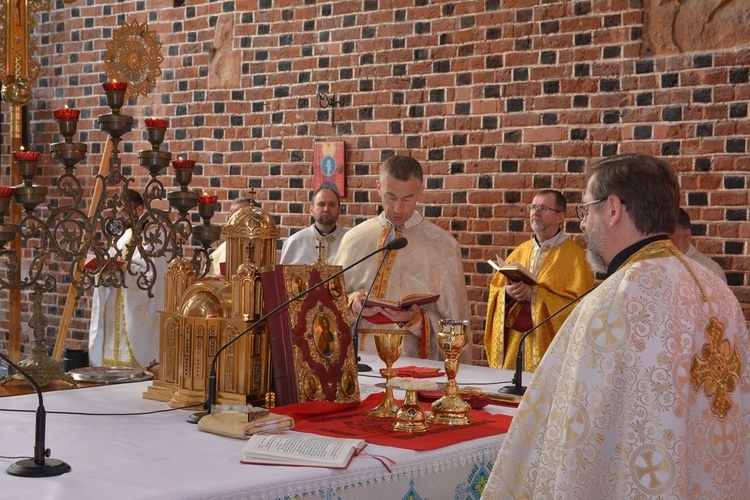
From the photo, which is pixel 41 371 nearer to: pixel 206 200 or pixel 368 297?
pixel 206 200

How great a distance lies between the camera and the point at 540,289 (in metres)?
6.22

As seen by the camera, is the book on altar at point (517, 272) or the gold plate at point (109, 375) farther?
the book on altar at point (517, 272)

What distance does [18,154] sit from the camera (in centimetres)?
350

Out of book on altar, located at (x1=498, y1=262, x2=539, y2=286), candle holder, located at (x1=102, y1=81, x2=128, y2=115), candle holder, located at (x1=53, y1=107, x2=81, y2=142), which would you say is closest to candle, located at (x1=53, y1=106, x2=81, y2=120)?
candle holder, located at (x1=53, y1=107, x2=81, y2=142)

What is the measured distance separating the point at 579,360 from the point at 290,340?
1.17m

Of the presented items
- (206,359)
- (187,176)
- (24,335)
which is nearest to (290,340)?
(206,359)

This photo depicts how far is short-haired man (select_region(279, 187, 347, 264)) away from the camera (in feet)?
23.1

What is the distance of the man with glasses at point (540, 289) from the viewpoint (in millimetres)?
6141

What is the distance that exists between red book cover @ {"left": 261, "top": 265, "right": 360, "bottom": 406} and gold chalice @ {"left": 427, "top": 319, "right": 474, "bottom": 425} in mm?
367

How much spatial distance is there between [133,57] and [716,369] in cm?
280

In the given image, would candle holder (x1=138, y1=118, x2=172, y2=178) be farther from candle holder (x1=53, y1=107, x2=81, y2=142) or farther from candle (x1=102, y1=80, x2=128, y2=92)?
candle holder (x1=53, y1=107, x2=81, y2=142)

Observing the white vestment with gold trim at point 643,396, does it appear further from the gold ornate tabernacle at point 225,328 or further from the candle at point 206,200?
the candle at point 206,200

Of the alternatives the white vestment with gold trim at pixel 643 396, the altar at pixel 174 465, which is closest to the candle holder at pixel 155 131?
the altar at pixel 174 465

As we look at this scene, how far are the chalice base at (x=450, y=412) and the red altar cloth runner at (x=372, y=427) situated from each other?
0.03 m
